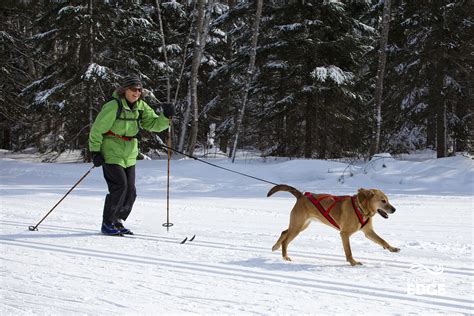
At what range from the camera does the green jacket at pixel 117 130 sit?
19.4 ft

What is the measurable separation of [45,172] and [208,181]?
5.98 metres

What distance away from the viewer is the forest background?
16.8 m

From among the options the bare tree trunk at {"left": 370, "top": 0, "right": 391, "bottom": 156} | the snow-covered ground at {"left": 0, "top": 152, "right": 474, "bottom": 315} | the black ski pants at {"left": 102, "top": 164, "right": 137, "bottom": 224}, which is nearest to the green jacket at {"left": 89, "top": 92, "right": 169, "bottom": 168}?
the black ski pants at {"left": 102, "top": 164, "right": 137, "bottom": 224}

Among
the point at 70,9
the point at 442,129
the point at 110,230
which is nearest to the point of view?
the point at 110,230

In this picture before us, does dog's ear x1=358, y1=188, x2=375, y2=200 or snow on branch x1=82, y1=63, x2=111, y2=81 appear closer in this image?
dog's ear x1=358, y1=188, x2=375, y2=200

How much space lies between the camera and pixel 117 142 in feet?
19.9

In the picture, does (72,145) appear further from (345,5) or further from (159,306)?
(159,306)

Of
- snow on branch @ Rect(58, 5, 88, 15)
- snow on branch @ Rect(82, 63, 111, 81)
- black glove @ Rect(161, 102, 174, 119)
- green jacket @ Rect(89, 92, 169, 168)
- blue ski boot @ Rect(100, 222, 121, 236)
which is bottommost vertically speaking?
blue ski boot @ Rect(100, 222, 121, 236)

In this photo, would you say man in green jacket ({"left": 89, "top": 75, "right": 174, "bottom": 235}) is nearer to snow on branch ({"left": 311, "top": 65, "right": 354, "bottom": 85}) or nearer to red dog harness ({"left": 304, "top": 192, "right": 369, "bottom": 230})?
red dog harness ({"left": 304, "top": 192, "right": 369, "bottom": 230})

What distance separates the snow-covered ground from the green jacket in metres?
1.11

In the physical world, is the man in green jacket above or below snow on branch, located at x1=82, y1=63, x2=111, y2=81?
below

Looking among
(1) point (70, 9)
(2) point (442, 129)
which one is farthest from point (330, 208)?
(1) point (70, 9)

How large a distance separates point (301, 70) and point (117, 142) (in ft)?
43.3

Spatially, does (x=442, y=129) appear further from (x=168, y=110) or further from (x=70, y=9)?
(x=70, y=9)
